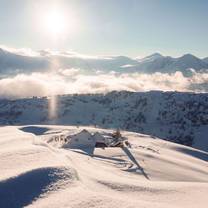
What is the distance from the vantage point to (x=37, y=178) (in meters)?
13.8

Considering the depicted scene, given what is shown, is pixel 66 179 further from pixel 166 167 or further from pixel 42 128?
pixel 42 128

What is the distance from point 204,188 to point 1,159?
34.8 feet

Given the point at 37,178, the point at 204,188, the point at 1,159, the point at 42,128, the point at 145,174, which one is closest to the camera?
the point at 37,178

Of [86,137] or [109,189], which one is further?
[86,137]

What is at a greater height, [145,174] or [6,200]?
[6,200]

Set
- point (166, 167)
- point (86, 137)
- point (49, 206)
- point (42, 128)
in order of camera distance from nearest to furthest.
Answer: point (49, 206) → point (166, 167) → point (86, 137) → point (42, 128)

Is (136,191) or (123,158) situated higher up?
(136,191)

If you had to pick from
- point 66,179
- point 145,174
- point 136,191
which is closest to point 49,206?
point 66,179

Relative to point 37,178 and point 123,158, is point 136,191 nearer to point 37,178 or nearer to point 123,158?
point 37,178

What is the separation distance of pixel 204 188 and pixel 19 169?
10193 mm

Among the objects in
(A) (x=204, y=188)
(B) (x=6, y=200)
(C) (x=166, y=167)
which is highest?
(B) (x=6, y=200)

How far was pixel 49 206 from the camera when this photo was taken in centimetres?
1125

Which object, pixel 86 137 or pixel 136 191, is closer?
pixel 136 191

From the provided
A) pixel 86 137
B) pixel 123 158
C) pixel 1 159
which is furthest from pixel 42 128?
pixel 1 159
